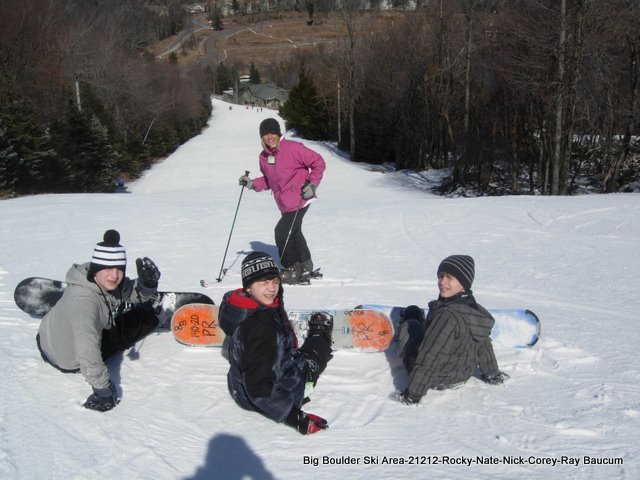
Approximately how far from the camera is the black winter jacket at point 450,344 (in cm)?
326

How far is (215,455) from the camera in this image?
2850 millimetres

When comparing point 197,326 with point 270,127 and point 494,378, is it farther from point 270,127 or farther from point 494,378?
point 270,127

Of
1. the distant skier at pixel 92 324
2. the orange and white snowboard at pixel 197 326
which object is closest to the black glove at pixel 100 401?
the distant skier at pixel 92 324

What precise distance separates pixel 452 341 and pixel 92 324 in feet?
7.53

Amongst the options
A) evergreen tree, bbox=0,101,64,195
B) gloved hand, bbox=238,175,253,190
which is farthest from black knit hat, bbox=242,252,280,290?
evergreen tree, bbox=0,101,64,195

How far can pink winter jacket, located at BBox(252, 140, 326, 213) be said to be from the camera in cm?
584

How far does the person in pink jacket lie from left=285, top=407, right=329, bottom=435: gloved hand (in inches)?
118

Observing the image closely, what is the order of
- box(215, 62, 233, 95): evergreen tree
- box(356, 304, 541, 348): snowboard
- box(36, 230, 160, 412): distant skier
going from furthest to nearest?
1. box(215, 62, 233, 95): evergreen tree
2. box(356, 304, 541, 348): snowboard
3. box(36, 230, 160, 412): distant skier

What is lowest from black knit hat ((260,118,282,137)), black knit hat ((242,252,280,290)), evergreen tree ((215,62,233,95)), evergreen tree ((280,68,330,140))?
evergreen tree ((280,68,330,140))

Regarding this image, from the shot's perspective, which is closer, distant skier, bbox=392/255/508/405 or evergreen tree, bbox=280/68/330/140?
distant skier, bbox=392/255/508/405

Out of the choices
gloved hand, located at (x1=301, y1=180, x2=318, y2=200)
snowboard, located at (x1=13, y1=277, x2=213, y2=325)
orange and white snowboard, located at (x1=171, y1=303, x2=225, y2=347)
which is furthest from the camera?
gloved hand, located at (x1=301, y1=180, x2=318, y2=200)

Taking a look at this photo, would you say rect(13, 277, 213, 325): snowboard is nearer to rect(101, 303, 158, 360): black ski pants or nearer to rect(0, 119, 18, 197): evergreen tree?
rect(101, 303, 158, 360): black ski pants

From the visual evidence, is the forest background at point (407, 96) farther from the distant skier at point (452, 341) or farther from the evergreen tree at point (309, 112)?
the distant skier at point (452, 341)

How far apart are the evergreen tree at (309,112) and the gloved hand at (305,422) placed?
46.0 metres
